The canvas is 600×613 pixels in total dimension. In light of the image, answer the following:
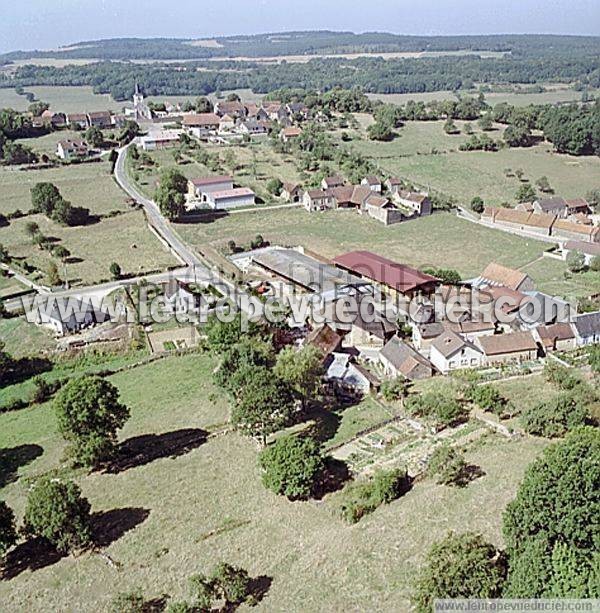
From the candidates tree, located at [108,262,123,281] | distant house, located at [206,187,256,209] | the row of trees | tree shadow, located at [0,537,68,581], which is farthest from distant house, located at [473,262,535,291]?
tree shadow, located at [0,537,68,581]

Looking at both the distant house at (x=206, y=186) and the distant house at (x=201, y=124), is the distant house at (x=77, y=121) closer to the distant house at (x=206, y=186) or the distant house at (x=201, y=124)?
the distant house at (x=201, y=124)

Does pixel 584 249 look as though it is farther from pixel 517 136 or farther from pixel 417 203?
pixel 517 136

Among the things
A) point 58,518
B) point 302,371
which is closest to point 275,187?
Result: point 302,371

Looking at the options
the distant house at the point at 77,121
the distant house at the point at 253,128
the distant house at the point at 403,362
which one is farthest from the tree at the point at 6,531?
the distant house at the point at 77,121

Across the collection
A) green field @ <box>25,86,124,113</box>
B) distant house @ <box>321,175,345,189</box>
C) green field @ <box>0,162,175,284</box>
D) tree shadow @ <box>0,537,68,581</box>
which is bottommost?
tree shadow @ <box>0,537,68,581</box>

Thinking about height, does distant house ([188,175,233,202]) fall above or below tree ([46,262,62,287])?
above

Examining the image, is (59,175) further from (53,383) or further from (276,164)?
(53,383)

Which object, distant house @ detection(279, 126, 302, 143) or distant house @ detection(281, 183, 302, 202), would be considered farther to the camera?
distant house @ detection(279, 126, 302, 143)

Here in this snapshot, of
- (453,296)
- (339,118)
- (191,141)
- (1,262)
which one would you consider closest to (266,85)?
(339,118)

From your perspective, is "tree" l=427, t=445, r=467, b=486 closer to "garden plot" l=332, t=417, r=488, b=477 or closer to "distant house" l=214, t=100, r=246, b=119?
"garden plot" l=332, t=417, r=488, b=477
